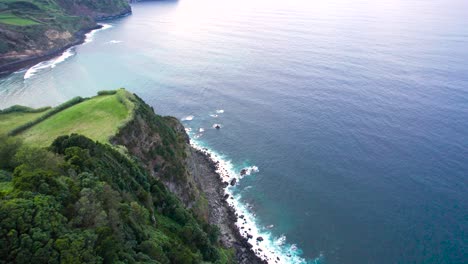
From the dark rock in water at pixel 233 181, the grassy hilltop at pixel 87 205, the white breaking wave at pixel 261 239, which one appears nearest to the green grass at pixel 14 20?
the grassy hilltop at pixel 87 205

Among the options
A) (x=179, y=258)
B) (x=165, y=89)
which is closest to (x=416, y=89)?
(x=165, y=89)

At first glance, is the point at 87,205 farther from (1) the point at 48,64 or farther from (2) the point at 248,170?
(1) the point at 48,64

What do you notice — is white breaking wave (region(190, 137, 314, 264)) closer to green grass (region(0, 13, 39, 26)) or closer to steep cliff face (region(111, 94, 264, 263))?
steep cliff face (region(111, 94, 264, 263))

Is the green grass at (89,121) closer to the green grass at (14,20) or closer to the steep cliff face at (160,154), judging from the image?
the steep cliff face at (160,154)

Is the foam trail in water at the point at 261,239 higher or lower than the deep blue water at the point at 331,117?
lower

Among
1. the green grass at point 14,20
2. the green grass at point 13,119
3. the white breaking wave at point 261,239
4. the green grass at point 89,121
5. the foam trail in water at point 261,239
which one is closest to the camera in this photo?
the foam trail in water at point 261,239


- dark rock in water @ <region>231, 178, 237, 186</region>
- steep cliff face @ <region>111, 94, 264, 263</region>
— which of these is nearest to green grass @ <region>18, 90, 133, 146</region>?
steep cliff face @ <region>111, 94, 264, 263</region>

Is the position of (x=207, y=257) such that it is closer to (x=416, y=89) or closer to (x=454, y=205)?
(x=454, y=205)
